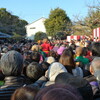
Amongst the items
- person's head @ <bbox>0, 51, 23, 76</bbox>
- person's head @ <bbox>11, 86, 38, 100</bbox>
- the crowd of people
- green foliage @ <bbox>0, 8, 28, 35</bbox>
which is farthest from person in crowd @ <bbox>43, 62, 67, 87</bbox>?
green foliage @ <bbox>0, 8, 28, 35</bbox>

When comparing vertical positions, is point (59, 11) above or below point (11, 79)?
above

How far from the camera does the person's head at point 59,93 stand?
1.46m

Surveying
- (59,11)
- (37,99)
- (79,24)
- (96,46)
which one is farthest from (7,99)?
(59,11)

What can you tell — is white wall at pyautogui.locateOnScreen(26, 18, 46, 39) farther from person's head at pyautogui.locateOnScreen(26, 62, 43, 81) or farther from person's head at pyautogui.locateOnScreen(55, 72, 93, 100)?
person's head at pyautogui.locateOnScreen(55, 72, 93, 100)

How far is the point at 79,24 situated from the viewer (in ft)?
75.7

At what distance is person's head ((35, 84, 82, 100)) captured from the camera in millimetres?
1460

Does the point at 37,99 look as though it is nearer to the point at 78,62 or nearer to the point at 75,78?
the point at 75,78

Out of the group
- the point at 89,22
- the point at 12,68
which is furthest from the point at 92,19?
the point at 12,68

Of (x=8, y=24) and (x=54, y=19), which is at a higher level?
(x=8, y=24)

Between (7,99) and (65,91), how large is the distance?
152 cm

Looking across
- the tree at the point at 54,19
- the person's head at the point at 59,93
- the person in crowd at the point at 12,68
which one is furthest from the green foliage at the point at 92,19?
the tree at the point at 54,19

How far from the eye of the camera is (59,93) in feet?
4.87

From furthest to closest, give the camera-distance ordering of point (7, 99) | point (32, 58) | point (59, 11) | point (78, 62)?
1. point (59, 11)
2. point (32, 58)
3. point (78, 62)
4. point (7, 99)

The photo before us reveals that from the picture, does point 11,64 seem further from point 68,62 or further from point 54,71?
point 68,62
